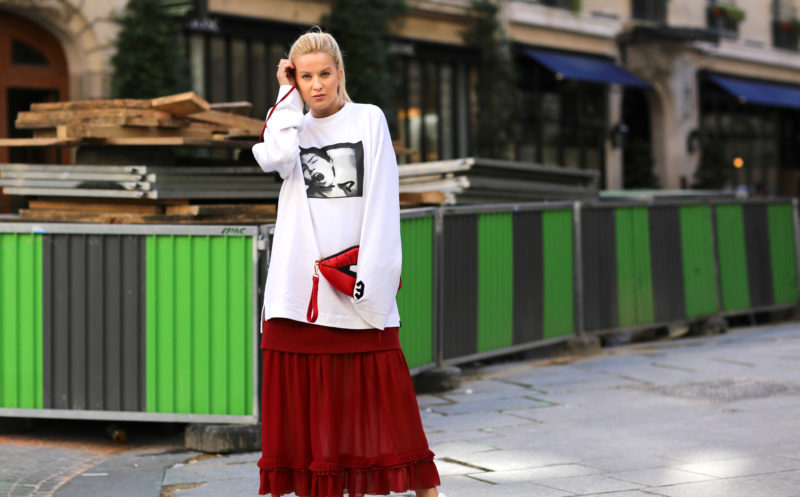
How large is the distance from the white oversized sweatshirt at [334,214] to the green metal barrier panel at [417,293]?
3.46 metres

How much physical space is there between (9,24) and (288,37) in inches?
178

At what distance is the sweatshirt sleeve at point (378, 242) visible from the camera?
4109 mm

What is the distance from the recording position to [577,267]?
1041 cm

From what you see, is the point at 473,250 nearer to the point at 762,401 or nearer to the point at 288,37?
the point at 762,401

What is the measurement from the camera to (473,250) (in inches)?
356

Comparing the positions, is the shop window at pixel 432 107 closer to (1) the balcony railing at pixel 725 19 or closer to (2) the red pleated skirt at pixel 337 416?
(1) the balcony railing at pixel 725 19

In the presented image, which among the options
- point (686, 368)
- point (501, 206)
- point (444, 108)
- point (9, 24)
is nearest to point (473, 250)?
point (501, 206)

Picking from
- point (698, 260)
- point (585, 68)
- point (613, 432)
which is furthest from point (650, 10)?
point (613, 432)

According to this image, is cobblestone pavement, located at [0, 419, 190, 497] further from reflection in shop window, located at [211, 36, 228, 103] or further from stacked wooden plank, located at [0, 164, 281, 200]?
reflection in shop window, located at [211, 36, 228, 103]

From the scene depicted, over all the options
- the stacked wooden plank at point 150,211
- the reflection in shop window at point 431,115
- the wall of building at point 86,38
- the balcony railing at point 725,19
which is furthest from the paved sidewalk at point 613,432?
the balcony railing at point 725,19

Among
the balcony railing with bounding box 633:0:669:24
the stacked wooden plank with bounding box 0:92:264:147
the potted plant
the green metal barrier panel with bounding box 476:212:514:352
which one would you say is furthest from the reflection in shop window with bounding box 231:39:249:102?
the potted plant

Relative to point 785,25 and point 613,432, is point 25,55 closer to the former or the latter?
point 613,432

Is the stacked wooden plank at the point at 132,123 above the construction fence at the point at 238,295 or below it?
above

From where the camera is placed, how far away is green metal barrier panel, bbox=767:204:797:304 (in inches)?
518
